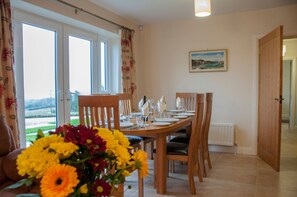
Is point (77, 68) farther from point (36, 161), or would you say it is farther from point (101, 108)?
point (36, 161)

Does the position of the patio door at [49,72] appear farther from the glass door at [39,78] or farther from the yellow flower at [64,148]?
the yellow flower at [64,148]

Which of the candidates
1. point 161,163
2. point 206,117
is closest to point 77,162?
point 161,163

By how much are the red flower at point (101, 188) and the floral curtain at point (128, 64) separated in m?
3.68

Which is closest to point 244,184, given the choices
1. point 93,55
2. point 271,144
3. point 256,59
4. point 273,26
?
point 271,144

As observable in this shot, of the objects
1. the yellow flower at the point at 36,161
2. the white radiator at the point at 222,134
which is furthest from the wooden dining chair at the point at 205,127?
the yellow flower at the point at 36,161

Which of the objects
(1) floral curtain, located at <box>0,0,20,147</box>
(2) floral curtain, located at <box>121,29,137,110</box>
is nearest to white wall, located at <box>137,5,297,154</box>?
(2) floral curtain, located at <box>121,29,137,110</box>

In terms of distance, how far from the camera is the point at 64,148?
0.75m

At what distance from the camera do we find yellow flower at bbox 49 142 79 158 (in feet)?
2.46

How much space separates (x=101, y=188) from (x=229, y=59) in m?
4.10

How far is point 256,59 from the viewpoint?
4219 millimetres

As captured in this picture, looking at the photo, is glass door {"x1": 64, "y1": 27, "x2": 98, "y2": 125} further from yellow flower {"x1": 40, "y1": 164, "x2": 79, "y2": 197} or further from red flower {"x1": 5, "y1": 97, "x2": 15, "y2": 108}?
yellow flower {"x1": 40, "y1": 164, "x2": 79, "y2": 197}

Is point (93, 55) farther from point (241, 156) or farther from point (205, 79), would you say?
point (241, 156)

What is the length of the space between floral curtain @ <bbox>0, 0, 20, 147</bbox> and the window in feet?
1.29

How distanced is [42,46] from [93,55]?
109 cm
